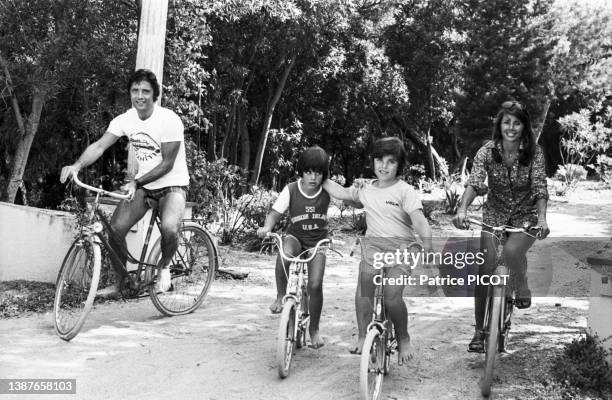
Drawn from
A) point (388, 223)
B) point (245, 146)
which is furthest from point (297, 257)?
point (245, 146)

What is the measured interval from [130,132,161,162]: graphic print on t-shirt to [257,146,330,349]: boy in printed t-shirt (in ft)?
4.29

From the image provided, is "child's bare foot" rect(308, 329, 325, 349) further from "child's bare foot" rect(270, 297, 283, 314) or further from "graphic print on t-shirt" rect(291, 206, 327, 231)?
"graphic print on t-shirt" rect(291, 206, 327, 231)

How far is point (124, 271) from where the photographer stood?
569 centimetres

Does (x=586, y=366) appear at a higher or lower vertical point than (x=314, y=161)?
lower

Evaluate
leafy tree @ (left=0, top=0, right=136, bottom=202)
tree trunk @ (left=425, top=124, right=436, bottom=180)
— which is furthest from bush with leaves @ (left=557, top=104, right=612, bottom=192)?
leafy tree @ (left=0, top=0, right=136, bottom=202)

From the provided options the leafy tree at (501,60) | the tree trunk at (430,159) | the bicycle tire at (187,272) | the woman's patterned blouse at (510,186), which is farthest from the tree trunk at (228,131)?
the woman's patterned blouse at (510,186)

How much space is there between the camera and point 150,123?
5656 mm

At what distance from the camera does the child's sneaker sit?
5.91 meters

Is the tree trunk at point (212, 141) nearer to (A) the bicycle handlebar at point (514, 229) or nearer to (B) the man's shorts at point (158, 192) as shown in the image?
(B) the man's shorts at point (158, 192)

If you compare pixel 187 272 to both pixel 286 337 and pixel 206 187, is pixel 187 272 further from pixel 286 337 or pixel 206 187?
pixel 206 187

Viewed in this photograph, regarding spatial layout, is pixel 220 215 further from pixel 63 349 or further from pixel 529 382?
pixel 529 382

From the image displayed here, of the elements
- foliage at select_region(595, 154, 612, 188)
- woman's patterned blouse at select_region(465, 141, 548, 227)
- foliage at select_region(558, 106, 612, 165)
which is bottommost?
woman's patterned blouse at select_region(465, 141, 548, 227)

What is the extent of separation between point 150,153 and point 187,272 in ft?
3.83

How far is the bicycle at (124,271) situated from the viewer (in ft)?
17.6
